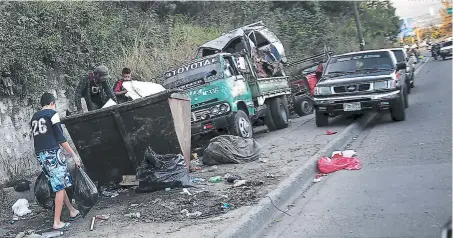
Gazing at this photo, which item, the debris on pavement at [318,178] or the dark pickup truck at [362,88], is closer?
the debris on pavement at [318,178]

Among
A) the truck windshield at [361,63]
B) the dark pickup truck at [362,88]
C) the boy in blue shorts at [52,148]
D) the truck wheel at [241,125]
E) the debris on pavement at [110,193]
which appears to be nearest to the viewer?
the boy in blue shorts at [52,148]

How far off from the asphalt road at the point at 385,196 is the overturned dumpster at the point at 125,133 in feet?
6.72

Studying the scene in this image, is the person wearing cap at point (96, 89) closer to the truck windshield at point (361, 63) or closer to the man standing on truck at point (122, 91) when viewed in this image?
the man standing on truck at point (122, 91)

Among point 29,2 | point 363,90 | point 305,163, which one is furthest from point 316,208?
point 29,2

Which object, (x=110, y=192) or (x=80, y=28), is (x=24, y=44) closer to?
(x=80, y=28)

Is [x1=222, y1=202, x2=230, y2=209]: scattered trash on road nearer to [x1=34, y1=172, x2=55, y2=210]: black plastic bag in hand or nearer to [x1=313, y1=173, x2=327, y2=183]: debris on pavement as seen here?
[x1=313, y1=173, x2=327, y2=183]: debris on pavement

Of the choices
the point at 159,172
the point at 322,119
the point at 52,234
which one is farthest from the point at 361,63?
the point at 52,234

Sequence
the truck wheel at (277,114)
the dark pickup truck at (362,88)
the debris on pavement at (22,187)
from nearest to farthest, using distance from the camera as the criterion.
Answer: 1. the debris on pavement at (22,187)
2. the dark pickup truck at (362,88)
3. the truck wheel at (277,114)

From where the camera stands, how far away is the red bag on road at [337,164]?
7.84 meters

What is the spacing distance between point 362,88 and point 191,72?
154 inches

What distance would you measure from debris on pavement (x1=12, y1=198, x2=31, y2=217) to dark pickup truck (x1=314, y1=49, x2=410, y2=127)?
23.8ft

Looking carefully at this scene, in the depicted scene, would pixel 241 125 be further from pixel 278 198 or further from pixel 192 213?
pixel 192 213

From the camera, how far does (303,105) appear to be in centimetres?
1697

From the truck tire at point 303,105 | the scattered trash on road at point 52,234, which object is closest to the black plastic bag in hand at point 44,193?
the scattered trash on road at point 52,234
